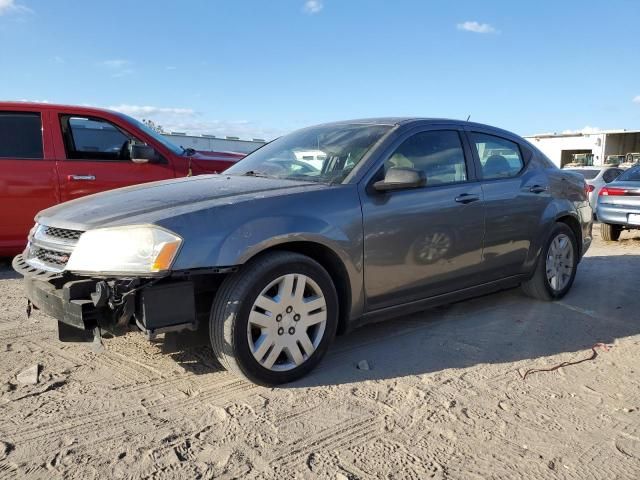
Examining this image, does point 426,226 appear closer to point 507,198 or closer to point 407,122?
point 407,122

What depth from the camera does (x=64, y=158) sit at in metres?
6.10

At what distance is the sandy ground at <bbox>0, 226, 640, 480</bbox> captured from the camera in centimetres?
242

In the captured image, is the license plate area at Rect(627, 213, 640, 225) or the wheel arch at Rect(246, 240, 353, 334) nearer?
the wheel arch at Rect(246, 240, 353, 334)

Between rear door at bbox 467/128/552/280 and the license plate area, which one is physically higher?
rear door at bbox 467/128/552/280

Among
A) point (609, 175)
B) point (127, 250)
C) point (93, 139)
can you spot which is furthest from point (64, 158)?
point (609, 175)

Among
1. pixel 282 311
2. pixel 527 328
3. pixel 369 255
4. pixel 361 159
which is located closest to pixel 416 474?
pixel 282 311

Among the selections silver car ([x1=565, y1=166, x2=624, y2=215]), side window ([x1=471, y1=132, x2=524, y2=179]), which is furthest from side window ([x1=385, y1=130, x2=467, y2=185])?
silver car ([x1=565, y1=166, x2=624, y2=215])

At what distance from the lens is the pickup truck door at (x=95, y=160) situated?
20.0ft

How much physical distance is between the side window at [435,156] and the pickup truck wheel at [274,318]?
106cm

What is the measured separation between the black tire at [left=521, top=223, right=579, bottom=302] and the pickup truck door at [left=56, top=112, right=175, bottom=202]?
423 centimetres

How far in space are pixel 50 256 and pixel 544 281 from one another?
162 inches

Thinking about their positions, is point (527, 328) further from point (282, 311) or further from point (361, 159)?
point (282, 311)

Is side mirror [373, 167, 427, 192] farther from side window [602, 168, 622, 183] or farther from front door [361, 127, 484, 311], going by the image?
side window [602, 168, 622, 183]

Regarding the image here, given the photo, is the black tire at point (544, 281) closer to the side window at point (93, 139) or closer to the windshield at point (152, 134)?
the windshield at point (152, 134)
